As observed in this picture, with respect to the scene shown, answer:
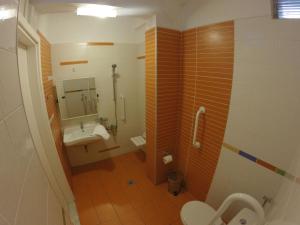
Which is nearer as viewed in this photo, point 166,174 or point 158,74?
point 158,74

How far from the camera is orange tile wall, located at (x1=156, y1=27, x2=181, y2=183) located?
6.15 feet

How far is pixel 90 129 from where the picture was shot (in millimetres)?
2609

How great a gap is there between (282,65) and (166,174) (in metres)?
1.97

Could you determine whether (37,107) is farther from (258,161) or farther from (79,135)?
(258,161)

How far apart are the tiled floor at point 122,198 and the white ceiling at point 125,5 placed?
2291mm

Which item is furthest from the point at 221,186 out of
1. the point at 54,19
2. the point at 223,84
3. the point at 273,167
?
the point at 54,19

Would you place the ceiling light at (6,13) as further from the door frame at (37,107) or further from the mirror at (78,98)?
the mirror at (78,98)

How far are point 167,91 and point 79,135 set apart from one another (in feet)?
4.99

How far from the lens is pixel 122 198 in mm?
2158

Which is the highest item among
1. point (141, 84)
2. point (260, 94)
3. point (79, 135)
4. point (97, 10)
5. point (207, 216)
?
point (97, 10)

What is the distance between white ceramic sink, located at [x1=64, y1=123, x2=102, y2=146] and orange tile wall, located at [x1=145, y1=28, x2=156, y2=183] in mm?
822

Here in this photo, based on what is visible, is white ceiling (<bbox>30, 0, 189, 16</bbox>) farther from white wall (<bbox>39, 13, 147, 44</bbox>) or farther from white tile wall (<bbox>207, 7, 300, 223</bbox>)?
white tile wall (<bbox>207, 7, 300, 223</bbox>)

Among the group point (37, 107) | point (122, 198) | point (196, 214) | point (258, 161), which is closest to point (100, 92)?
point (37, 107)

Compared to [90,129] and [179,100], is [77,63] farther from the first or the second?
[179,100]
